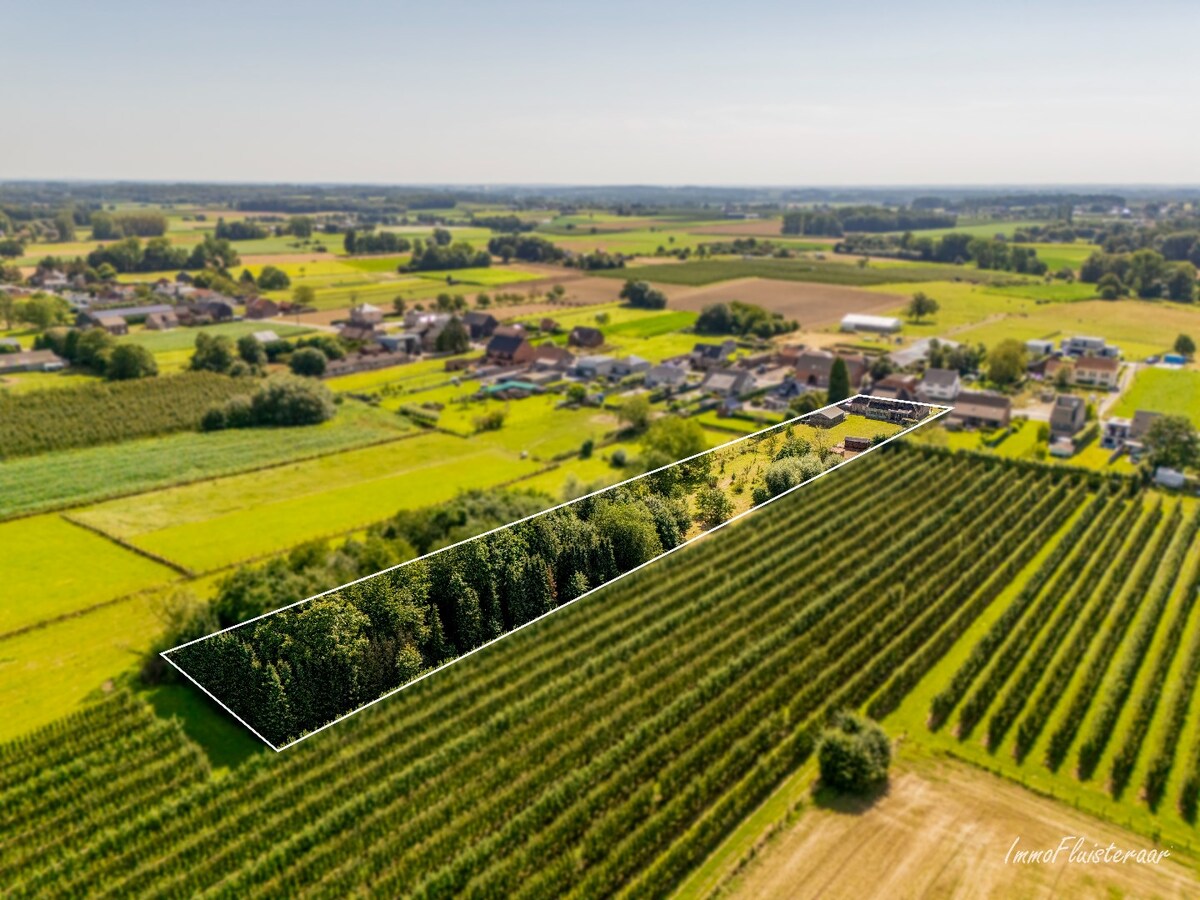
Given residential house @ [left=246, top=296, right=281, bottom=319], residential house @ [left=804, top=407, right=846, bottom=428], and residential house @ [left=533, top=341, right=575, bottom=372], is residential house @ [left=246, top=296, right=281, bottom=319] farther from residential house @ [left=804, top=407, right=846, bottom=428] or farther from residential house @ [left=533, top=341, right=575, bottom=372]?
residential house @ [left=804, top=407, right=846, bottom=428]

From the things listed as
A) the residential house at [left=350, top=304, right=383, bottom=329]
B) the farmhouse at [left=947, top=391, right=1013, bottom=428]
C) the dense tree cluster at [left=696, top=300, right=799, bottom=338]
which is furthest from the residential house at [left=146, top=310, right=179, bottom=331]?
the farmhouse at [left=947, top=391, right=1013, bottom=428]

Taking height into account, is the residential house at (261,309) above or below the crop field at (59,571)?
above

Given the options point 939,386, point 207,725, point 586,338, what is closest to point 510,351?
point 586,338

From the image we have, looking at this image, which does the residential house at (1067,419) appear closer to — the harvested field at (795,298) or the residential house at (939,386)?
the residential house at (939,386)

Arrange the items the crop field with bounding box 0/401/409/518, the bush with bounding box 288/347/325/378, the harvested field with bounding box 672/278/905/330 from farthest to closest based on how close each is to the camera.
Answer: the harvested field with bounding box 672/278/905/330, the bush with bounding box 288/347/325/378, the crop field with bounding box 0/401/409/518

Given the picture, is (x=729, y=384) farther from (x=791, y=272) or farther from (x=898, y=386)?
(x=791, y=272)

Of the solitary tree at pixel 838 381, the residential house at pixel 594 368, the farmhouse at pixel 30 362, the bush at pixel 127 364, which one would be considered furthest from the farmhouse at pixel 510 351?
the farmhouse at pixel 30 362
